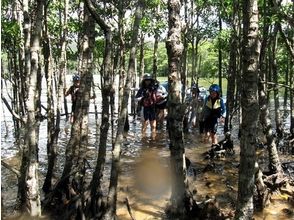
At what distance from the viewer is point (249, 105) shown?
4.77 m

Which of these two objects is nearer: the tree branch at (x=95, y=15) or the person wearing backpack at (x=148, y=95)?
the tree branch at (x=95, y=15)

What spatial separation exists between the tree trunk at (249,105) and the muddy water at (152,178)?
1.76 meters

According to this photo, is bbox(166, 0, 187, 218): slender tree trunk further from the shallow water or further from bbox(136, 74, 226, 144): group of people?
bbox(136, 74, 226, 144): group of people

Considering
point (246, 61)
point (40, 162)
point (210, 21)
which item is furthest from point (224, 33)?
point (246, 61)

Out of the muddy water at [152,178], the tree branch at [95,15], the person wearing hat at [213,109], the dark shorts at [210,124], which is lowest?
the muddy water at [152,178]

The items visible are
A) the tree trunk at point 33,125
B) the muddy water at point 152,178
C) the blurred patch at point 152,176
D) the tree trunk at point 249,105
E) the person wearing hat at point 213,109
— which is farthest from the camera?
the person wearing hat at point 213,109

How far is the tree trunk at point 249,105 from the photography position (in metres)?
4.69

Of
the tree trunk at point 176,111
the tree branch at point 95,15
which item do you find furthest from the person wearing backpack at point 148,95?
the tree branch at point 95,15

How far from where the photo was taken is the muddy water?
686 cm

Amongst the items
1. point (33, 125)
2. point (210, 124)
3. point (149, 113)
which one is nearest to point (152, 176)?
point (210, 124)

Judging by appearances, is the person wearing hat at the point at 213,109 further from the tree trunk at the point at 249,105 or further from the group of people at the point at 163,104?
the tree trunk at the point at 249,105

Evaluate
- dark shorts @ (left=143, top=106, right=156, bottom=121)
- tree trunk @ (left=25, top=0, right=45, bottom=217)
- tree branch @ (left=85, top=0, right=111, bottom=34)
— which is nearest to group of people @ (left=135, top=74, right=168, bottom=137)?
dark shorts @ (left=143, top=106, right=156, bottom=121)

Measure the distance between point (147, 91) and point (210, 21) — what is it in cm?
794

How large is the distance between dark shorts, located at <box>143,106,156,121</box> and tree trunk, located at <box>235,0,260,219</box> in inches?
305
